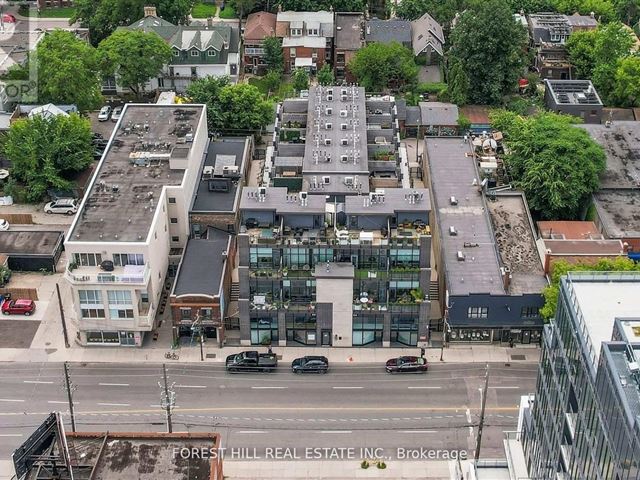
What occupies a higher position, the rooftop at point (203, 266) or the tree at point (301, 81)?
the tree at point (301, 81)

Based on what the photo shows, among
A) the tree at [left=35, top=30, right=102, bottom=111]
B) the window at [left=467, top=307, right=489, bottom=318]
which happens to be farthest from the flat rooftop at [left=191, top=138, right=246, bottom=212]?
the window at [left=467, top=307, right=489, bottom=318]

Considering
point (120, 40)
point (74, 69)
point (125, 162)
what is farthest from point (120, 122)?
point (120, 40)

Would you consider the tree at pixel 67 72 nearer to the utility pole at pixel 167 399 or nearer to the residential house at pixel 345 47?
the residential house at pixel 345 47

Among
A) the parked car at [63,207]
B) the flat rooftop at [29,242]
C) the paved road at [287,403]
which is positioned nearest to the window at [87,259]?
the paved road at [287,403]

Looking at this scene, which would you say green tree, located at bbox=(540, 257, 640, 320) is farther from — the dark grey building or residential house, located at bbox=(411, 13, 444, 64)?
residential house, located at bbox=(411, 13, 444, 64)

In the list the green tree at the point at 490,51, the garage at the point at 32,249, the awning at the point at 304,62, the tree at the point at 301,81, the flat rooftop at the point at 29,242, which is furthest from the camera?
the awning at the point at 304,62
